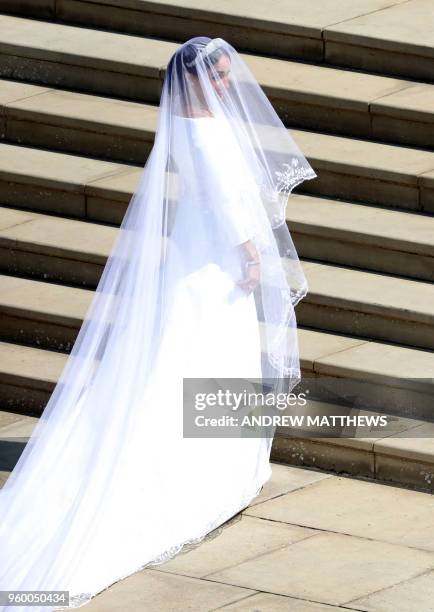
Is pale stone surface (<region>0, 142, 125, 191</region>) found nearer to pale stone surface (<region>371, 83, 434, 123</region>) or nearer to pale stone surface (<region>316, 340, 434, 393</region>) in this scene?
pale stone surface (<region>371, 83, 434, 123</region>)

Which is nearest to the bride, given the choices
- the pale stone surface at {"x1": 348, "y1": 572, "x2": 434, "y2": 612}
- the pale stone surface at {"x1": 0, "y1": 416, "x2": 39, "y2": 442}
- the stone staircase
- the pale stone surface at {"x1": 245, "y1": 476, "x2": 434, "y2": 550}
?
the pale stone surface at {"x1": 245, "y1": 476, "x2": 434, "y2": 550}

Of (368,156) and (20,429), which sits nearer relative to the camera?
(20,429)

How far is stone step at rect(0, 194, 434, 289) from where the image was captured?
8836mm

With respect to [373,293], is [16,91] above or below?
above

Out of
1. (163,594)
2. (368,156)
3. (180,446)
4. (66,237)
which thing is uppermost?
(368,156)

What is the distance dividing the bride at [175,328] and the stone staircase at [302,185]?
0.86m

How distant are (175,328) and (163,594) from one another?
1.22 metres

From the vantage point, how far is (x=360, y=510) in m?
7.55

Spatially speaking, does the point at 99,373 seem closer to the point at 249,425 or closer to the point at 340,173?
the point at 249,425

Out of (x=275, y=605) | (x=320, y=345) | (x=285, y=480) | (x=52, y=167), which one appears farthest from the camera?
(x=52, y=167)

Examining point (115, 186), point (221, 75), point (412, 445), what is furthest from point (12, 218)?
point (412, 445)

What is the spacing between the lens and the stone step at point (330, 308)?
8438 millimetres

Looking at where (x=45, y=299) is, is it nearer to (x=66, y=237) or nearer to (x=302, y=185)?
(x=66, y=237)

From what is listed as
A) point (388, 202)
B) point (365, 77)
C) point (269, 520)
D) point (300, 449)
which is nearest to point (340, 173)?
point (388, 202)
